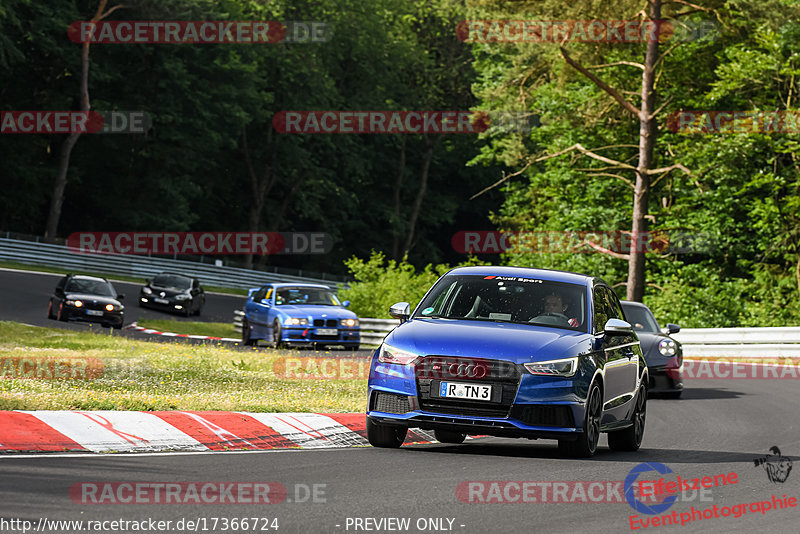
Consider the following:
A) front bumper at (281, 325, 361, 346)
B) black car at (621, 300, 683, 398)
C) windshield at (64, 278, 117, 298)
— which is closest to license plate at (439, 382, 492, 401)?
black car at (621, 300, 683, 398)

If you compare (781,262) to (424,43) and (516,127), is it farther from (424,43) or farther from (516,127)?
(424,43)

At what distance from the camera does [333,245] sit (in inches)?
3455

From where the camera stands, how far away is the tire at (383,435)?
11.6m

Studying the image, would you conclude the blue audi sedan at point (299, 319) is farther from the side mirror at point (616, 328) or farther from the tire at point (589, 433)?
the tire at point (589, 433)

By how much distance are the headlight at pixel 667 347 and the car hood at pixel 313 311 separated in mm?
12058

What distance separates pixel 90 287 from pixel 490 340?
27312mm

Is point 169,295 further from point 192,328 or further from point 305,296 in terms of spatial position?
point 305,296

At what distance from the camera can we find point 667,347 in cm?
2067

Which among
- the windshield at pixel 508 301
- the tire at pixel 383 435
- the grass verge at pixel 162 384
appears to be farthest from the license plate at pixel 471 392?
the grass verge at pixel 162 384

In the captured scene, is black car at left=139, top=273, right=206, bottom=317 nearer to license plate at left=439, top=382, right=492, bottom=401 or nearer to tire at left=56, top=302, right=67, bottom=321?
tire at left=56, top=302, right=67, bottom=321

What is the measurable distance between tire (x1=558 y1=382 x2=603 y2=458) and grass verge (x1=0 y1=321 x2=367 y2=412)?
11.5ft

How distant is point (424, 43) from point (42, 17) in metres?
31.8

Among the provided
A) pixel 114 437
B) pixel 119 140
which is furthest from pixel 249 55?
pixel 114 437

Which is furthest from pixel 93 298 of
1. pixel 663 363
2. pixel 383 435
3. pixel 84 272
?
pixel 383 435
